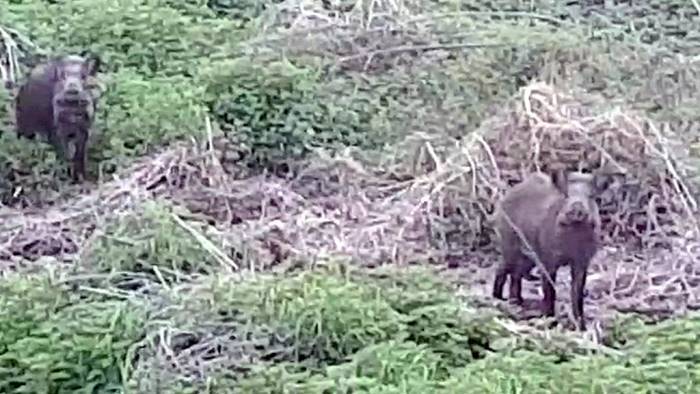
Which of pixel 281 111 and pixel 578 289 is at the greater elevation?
pixel 281 111

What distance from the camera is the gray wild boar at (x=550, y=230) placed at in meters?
8.10

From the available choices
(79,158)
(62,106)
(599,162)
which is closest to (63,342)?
(79,158)

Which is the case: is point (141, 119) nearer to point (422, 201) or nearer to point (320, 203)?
point (320, 203)

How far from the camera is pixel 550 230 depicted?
820 centimetres

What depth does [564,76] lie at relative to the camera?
36.2 feet


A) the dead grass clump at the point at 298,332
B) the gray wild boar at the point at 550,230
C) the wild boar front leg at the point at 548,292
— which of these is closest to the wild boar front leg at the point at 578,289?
the gray wild boar at the point at 550,230

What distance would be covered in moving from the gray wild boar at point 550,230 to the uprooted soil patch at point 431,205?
9.0 inches

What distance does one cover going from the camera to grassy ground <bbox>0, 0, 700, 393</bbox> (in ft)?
24.3

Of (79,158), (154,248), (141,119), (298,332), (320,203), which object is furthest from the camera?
(141,119)

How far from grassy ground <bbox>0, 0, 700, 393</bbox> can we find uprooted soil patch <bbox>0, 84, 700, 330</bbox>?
0.06 feet

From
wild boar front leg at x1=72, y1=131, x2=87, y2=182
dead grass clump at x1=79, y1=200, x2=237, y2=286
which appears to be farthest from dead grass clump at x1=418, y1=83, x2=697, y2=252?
wild boar front leg at x1=72, y1=131, x2=87, y2=182

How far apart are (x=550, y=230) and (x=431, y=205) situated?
126cm

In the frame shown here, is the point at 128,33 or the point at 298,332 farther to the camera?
the point at 128,33

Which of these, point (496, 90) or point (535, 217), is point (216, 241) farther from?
point (496, 90)
